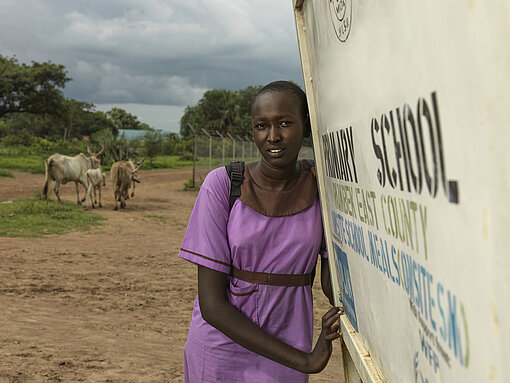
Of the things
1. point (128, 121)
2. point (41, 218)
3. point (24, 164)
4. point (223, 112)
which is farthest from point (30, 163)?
point (128, 121)

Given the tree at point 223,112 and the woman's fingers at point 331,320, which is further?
the tree at point 223,112

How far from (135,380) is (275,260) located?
2.44m

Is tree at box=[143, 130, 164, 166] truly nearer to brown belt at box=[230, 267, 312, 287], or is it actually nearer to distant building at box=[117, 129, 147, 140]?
distant building at box=[117, 129, 147, 140]

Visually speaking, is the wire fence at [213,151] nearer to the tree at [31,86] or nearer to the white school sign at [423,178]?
the tree at [31,86]

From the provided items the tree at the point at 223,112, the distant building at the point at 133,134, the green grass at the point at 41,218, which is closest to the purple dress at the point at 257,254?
the green grass at the point at 41,218

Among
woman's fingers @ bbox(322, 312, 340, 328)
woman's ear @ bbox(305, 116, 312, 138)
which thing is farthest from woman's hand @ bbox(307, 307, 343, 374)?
woman's ear @ bbox(305, 116, 312, 138)

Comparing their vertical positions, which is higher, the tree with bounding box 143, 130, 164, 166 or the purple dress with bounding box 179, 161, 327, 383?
the tree with bounding box 143, 130, 164, 166

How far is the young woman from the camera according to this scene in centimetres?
138

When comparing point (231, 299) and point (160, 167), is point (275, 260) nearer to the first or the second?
point (231, 299)

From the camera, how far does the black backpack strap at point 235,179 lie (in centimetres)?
144

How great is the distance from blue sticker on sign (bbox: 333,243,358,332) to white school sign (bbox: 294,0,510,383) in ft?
0.07

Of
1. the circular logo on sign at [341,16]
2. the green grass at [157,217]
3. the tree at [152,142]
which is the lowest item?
the green grass at [157,217]

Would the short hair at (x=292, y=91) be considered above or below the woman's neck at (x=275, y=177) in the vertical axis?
above

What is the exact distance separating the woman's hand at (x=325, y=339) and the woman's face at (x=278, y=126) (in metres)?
0.41
